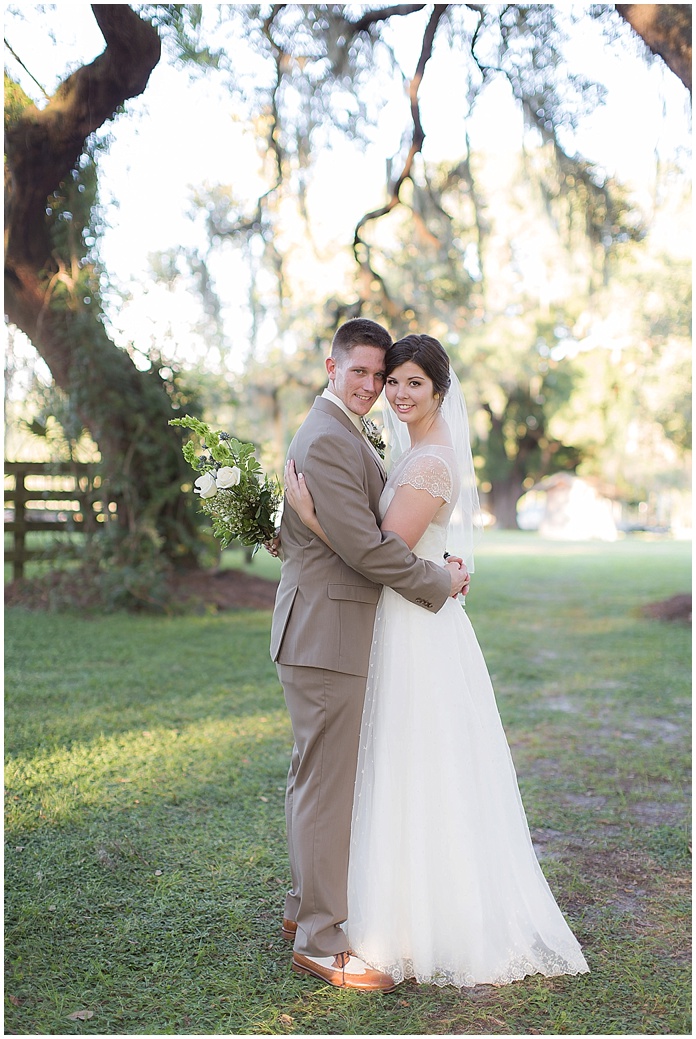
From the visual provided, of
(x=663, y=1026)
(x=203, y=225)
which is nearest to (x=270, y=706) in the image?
(x=663, y=1026)

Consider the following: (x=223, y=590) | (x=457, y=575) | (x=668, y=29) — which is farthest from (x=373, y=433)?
(x=223, y=590)

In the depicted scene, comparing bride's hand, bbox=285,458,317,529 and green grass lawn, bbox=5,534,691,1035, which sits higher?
bride's hand, bbox=285,458,317,529

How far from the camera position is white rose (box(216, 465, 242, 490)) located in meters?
2.88

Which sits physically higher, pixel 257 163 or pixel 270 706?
pixel 257 163

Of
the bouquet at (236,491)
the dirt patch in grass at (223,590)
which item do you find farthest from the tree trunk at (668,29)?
the dirt patch in grass at (223,590)

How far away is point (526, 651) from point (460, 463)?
571 cm

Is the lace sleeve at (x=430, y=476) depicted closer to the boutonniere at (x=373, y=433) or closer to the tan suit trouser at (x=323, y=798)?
the boutonniere at (x=373, y=433)

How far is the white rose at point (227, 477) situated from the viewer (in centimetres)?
288

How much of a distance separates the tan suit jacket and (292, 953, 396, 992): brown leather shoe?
890 mm

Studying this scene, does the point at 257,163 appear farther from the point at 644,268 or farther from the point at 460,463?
the point at 644,268

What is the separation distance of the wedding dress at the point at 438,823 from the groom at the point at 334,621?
0.07 meters

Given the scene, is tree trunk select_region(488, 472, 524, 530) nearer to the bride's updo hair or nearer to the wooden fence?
the wooden fence

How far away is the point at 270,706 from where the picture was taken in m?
6.09

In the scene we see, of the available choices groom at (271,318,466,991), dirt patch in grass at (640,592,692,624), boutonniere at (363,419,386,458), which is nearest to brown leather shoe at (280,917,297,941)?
groom at (271,318,466,991)
